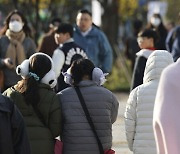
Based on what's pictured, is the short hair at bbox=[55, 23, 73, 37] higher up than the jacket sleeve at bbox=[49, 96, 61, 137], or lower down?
higher up

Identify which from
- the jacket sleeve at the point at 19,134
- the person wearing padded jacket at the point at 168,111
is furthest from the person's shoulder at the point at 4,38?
the person wearing padded jacket at the point at 168,111

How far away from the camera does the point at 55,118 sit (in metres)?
6.97

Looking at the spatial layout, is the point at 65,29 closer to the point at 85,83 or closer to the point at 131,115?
the point at 85,83

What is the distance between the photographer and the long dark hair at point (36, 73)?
22.8ft

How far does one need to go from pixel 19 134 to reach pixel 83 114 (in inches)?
60.7

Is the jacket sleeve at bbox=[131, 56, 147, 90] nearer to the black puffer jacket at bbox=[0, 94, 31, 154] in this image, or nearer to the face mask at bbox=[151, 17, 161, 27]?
the black puffer jacket at bbox=[0, 94, 31, 154]

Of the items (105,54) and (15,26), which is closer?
(15,26)

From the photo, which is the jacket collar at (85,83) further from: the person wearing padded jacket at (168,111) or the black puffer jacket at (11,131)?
the person wearing padded jacket at (168,111)

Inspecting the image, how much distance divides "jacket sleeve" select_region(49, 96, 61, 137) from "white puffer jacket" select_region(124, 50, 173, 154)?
60 centimetres

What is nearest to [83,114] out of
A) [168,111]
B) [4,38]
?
[168,111]

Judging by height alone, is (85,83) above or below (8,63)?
above

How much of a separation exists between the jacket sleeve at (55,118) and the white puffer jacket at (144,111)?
23.7 inches

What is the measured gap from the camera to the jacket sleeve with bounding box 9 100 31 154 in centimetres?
544

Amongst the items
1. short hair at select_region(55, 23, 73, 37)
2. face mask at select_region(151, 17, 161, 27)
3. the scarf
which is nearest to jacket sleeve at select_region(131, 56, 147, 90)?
short hair at select_region(55, 23, 73, 37)
